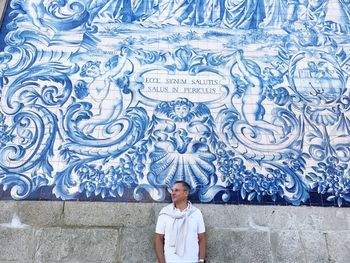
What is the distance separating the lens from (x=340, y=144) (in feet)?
11.7

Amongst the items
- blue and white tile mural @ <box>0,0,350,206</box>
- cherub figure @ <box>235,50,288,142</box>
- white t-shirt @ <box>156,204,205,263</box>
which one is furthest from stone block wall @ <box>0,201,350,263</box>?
cherub figure @ <box>235,50,288,142</box>

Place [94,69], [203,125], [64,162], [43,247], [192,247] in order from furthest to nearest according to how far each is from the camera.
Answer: [94,69]
[203,125]
[64,162]
[43,247]
[192,247]

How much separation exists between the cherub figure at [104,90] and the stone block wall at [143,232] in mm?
768

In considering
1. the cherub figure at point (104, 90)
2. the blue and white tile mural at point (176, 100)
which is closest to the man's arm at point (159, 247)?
the blue and white tile mural at point (176, 100)

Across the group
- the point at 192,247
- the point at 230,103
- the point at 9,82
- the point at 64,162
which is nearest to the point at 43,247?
the point at 64,162

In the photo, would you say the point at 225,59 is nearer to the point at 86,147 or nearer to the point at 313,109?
the point at 313,109

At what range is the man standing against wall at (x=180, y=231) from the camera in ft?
9.21

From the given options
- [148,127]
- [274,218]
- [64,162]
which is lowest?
[274,218]

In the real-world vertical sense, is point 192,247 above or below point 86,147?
below

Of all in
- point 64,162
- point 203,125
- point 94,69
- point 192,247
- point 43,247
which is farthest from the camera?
point 94,69

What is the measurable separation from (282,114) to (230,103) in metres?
0.49

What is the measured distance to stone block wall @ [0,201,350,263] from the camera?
9.89 feet

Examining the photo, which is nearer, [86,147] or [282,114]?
[86,147]

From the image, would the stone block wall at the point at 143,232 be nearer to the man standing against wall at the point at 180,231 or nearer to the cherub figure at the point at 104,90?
the man standing against wall at the point at 180,231
